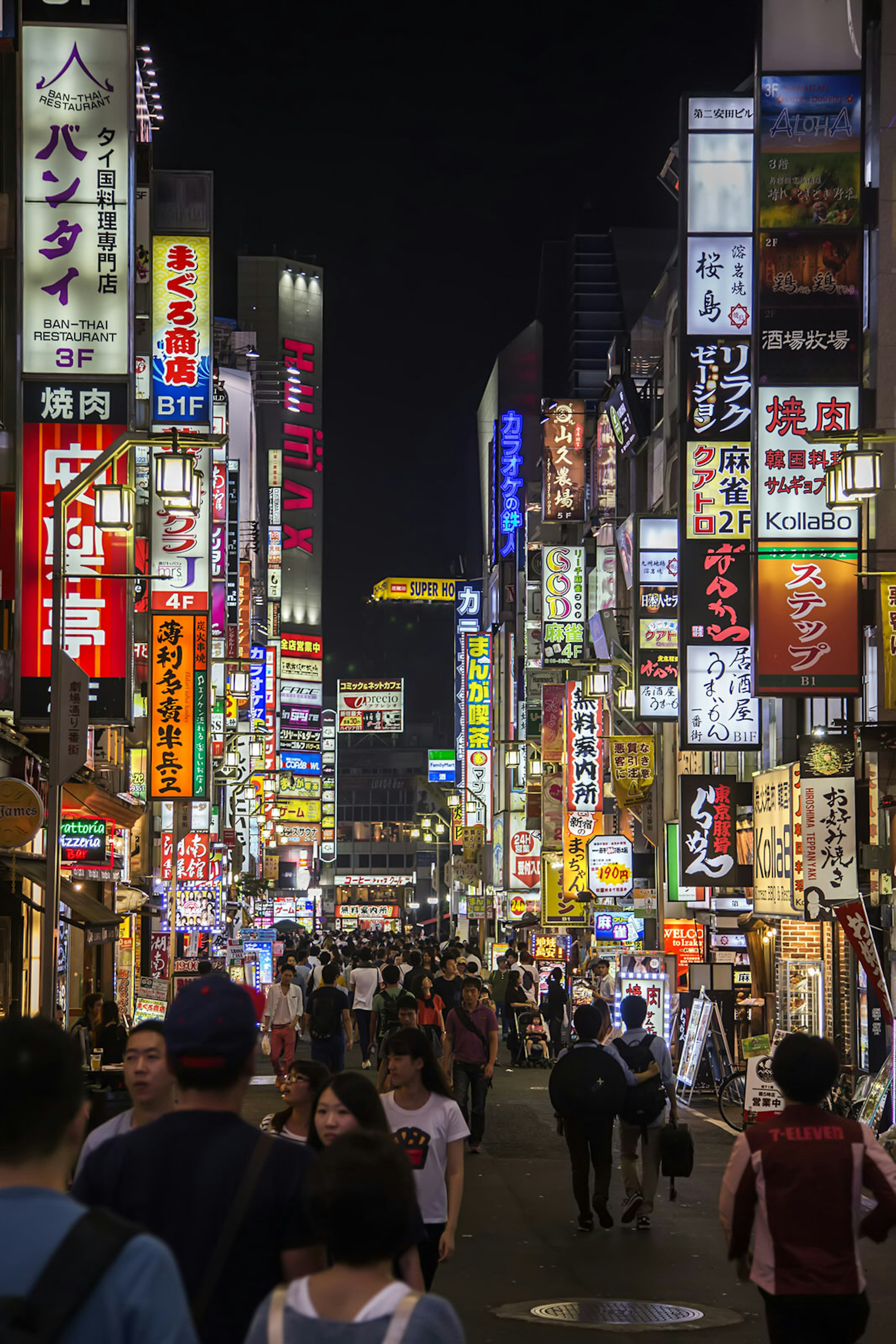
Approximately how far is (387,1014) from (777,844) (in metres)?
5.52

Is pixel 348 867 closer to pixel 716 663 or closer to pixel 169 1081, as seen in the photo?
pixel 716 663

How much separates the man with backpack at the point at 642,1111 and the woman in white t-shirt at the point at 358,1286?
10.3 metres

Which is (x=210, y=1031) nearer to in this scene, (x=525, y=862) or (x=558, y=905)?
(x=558, y=905)

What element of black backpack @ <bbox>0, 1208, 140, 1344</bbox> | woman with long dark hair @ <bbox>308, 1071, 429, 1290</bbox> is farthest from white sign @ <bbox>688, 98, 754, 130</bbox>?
black backpack @ <bbox>0, 1208, 140, 1344</bbox>

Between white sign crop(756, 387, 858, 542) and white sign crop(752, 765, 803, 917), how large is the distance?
118 inches

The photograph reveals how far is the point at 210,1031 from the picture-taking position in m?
4.39

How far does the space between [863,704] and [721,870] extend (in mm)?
5234

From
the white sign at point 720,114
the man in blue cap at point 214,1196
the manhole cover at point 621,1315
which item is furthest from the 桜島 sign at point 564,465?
the man in blue cap at point 214,1196

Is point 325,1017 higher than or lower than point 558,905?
higher

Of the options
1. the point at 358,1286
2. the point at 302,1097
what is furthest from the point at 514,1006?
the point at 358,1286

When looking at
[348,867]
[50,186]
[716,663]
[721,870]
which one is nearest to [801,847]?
[716,663]

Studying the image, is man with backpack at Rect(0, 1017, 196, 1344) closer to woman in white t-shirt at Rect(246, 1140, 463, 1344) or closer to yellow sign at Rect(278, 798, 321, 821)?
woman in white t-shirt at Rect(246, 1140, 463, 1344)

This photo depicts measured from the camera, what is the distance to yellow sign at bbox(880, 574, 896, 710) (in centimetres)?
1966

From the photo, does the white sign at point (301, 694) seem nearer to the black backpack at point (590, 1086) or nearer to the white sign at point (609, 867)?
the white sign at point (609, 867)
